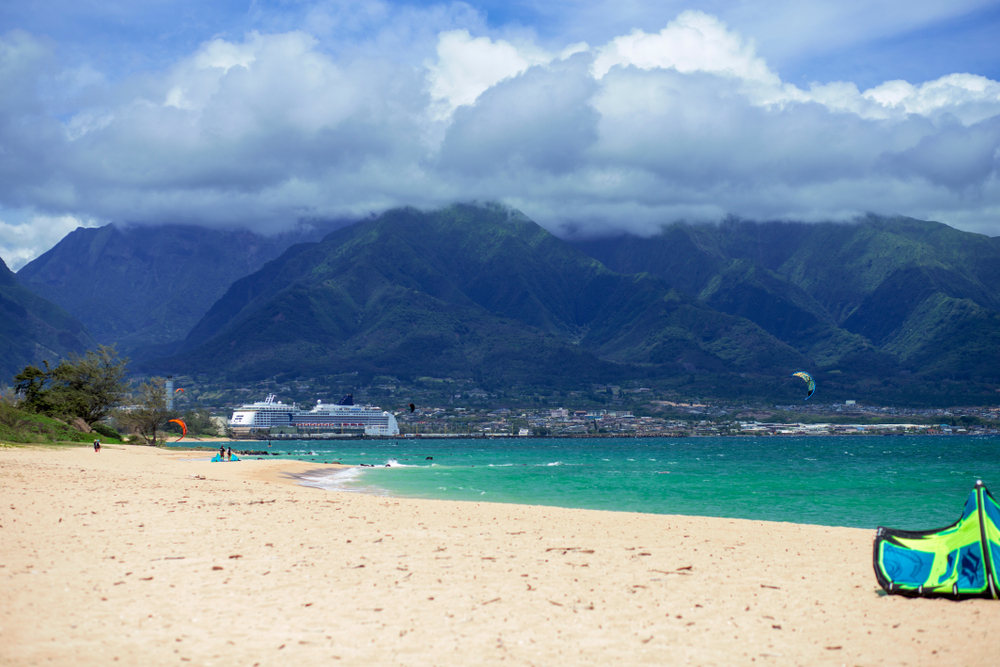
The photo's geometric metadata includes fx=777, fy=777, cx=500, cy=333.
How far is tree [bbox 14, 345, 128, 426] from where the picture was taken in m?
65.8

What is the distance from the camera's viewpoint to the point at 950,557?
11.7 metres

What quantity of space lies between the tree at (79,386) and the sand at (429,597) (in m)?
54.5

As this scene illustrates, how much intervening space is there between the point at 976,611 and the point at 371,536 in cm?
1085

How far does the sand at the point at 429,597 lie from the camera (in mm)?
9008

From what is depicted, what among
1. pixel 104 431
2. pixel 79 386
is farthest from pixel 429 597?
pixel 104 431

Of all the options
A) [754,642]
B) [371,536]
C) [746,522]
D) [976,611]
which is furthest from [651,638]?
[746,522]

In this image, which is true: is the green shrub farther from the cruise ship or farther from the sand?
the cruise ship

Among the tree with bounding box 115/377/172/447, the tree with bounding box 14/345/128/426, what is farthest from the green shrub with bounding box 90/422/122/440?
the tree with bounding box 115/377/172/447

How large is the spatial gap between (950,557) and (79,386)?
73.1 m

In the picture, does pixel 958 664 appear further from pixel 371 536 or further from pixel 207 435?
pixel 207 435

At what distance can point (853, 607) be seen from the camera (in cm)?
1159

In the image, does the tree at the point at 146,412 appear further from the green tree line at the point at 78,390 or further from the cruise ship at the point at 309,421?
the cruise ship at the point at 309,421

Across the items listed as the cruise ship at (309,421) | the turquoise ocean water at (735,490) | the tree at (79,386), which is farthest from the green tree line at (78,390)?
the cruise ship at (309,421)

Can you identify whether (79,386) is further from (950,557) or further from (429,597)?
(950,557)
